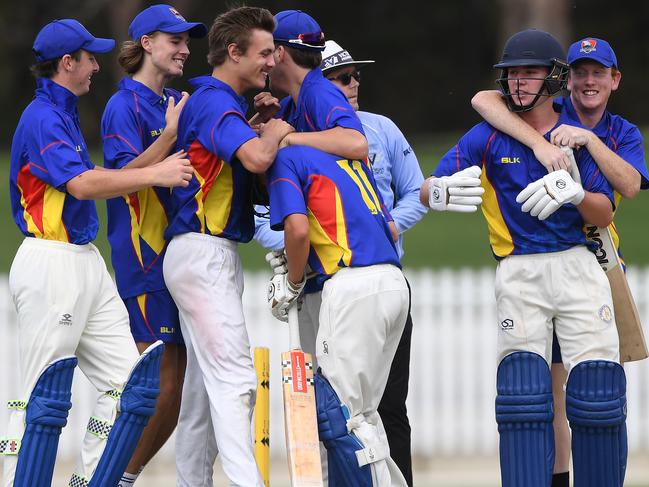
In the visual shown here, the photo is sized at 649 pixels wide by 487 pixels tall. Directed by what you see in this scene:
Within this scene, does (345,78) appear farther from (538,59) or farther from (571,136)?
(571,136)

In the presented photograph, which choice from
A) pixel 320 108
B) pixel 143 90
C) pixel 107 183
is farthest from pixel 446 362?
pixel 107 183

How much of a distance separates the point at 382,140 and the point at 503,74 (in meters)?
0.84

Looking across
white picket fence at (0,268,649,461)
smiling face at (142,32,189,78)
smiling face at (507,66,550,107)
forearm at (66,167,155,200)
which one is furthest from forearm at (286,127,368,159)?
white picket fence at (0,268,649,461)

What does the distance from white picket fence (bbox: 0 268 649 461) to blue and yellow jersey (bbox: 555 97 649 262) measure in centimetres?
327

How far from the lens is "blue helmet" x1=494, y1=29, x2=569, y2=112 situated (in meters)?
5.21

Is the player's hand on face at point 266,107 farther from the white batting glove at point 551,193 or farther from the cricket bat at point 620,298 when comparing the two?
the cricket bat at point 620,298

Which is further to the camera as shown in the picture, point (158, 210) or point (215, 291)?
point (158, 210)

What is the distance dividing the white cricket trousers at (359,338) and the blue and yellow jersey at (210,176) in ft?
1.71

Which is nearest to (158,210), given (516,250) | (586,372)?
(516,250)

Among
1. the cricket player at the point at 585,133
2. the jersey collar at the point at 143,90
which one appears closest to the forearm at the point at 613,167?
the cricket player at the point at 585,133

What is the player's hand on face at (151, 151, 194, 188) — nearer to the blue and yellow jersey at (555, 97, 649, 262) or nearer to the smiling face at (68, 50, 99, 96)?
the smiling face at (68, 50, 99, 96)

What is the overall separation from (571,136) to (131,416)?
2.08 metres

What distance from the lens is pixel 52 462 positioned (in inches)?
203

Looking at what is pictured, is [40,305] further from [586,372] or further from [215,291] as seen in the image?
[586,372]
